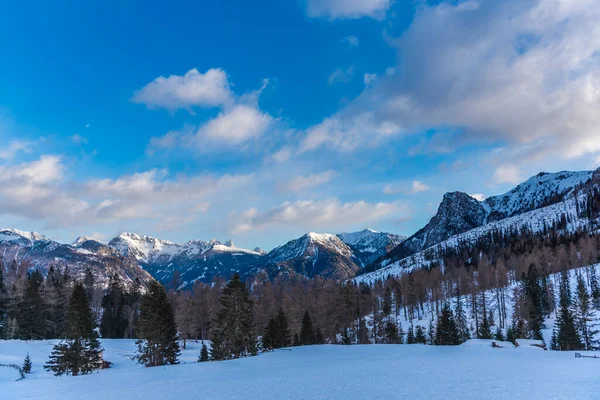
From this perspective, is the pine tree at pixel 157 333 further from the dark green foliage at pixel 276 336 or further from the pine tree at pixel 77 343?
the dark green foliage at pixel 276 336

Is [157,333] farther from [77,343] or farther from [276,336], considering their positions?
[276,336]

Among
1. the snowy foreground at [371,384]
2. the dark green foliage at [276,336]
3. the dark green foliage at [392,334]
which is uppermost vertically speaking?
the snowy foreground at [371,384]

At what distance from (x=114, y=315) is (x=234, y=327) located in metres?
74.5

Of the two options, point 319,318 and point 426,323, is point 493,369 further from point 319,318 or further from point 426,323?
point 426,323

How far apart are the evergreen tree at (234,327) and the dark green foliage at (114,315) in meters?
65.0

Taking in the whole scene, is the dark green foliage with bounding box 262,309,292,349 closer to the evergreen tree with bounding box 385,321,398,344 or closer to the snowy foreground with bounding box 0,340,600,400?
the evergreen tree with bounding box 385,321,398,344

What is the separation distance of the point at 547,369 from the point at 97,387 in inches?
1620

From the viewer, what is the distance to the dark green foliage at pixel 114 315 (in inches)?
4602

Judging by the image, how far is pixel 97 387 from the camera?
36.0 metres

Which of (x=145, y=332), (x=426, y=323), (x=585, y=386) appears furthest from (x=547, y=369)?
(x=426, y=323)

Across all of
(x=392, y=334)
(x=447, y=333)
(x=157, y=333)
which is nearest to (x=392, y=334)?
(x=392, y=334)

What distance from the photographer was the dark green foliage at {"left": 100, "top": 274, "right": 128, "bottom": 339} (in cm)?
11690

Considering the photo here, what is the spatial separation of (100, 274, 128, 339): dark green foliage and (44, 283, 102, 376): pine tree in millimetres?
64465

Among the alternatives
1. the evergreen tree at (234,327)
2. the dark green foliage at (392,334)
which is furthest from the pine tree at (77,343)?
the dark green foliage at (392,334)
